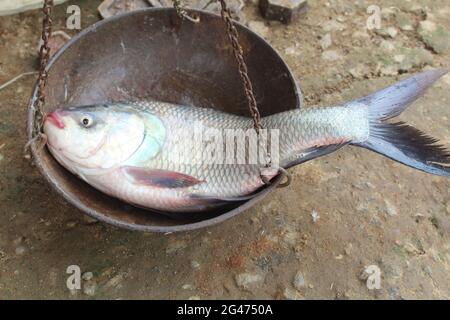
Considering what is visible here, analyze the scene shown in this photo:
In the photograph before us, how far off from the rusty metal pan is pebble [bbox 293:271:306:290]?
57 cm

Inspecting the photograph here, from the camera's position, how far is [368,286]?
8.84ft

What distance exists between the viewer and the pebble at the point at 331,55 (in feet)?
12.3

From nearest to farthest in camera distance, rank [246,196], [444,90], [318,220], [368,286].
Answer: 1. [246,196]
2. [368,286]
3. [318,220]
4. [444,90]

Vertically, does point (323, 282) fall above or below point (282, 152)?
below

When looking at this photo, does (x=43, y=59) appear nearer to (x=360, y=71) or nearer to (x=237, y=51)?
(x=237, y=51)

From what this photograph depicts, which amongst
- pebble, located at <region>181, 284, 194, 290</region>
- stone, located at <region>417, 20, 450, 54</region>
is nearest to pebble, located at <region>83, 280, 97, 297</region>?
pebble, located at <region>181, 284, 194, 290</region>

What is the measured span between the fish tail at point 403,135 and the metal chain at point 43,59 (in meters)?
1.44

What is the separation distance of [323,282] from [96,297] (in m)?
1.15

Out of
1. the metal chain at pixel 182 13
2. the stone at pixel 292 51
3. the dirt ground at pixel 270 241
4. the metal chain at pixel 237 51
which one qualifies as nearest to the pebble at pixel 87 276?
the dirt ground at pixel 270 241

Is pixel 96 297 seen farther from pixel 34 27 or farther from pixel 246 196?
pixel 34 27

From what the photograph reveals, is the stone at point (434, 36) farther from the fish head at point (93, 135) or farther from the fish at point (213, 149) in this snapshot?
the fish head at point (93, 135)

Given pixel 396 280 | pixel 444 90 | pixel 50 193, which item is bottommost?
pixel 396 280

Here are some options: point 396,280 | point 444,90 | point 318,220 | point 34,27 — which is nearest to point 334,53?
point 444,90

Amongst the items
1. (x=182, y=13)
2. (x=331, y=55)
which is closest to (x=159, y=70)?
(x=182, y=13)
